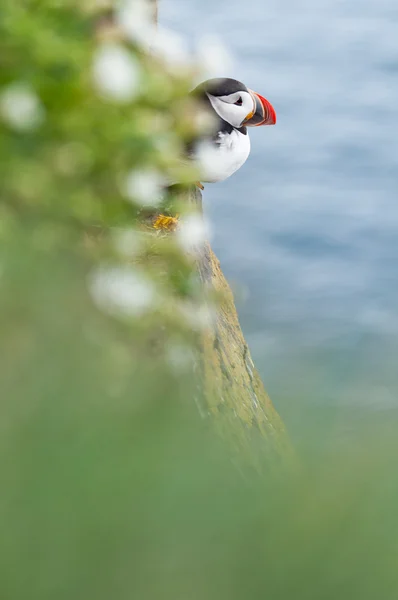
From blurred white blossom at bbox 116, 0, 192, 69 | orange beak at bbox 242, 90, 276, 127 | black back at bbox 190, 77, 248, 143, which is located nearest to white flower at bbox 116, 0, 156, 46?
blurred white blossom at bbox 116, 0, 192, 69

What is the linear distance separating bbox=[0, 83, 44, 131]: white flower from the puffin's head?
1.93 meters

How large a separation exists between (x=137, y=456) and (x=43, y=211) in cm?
72

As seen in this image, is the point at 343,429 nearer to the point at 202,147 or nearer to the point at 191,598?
the point at 191,598

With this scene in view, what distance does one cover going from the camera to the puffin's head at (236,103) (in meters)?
3.23

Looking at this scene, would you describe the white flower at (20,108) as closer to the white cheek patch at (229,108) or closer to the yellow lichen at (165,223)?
the yellow lichen at (165,223)

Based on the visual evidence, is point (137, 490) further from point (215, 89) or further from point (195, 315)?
point (215, 89)

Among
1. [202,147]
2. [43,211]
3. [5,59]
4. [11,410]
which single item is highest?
→ [202,147]

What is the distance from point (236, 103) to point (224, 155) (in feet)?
1.13

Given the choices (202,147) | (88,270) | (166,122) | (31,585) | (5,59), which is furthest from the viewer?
(202,147)

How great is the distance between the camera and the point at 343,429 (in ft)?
1.74

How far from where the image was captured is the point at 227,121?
10.6ft

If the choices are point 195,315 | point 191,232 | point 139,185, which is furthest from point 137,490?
point 191,232

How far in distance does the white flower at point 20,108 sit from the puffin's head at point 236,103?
6.34 feet

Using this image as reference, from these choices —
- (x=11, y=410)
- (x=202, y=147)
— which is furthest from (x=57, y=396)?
(x=202, y=147)
